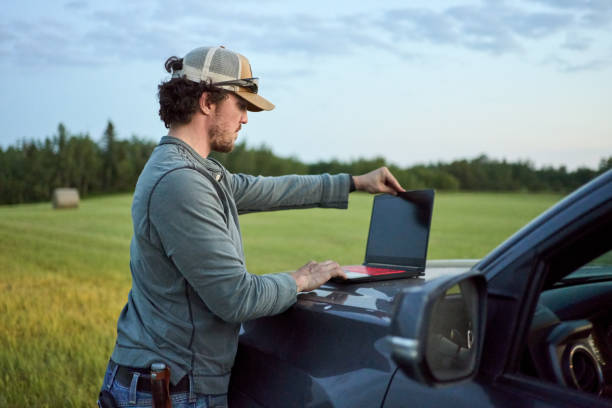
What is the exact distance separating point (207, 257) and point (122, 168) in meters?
45.1

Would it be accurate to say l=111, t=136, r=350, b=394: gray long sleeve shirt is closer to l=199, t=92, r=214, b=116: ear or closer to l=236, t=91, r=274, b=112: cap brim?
l=199, t=92, r=214, b=116: ear

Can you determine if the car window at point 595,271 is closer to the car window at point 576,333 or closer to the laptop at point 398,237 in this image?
the car window at point 576,333

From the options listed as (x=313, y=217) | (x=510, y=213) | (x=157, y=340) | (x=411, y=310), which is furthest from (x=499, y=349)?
(x=510, y=213)

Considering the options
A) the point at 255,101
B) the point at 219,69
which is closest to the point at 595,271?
the point at 255,101

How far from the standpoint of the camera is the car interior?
4.28 feet

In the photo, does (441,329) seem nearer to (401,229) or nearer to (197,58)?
(401,229)

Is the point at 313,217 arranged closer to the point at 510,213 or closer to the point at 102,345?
the point at 510,213

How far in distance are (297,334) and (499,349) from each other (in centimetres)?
77

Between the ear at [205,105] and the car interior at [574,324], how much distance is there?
4.85 ft

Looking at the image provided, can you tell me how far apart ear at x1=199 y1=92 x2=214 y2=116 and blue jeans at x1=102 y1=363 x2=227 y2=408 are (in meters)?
1.06

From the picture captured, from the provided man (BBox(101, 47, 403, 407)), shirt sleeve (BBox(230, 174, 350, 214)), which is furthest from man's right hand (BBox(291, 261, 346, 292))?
shirt sleeve (BBox(230, 174, 350, 214))

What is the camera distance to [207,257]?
1.89 meters

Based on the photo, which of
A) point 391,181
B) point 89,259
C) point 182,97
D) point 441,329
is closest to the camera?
point 441,329

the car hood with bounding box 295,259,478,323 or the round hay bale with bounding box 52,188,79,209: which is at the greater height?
the car hood with bounding box 295,259,478,323
